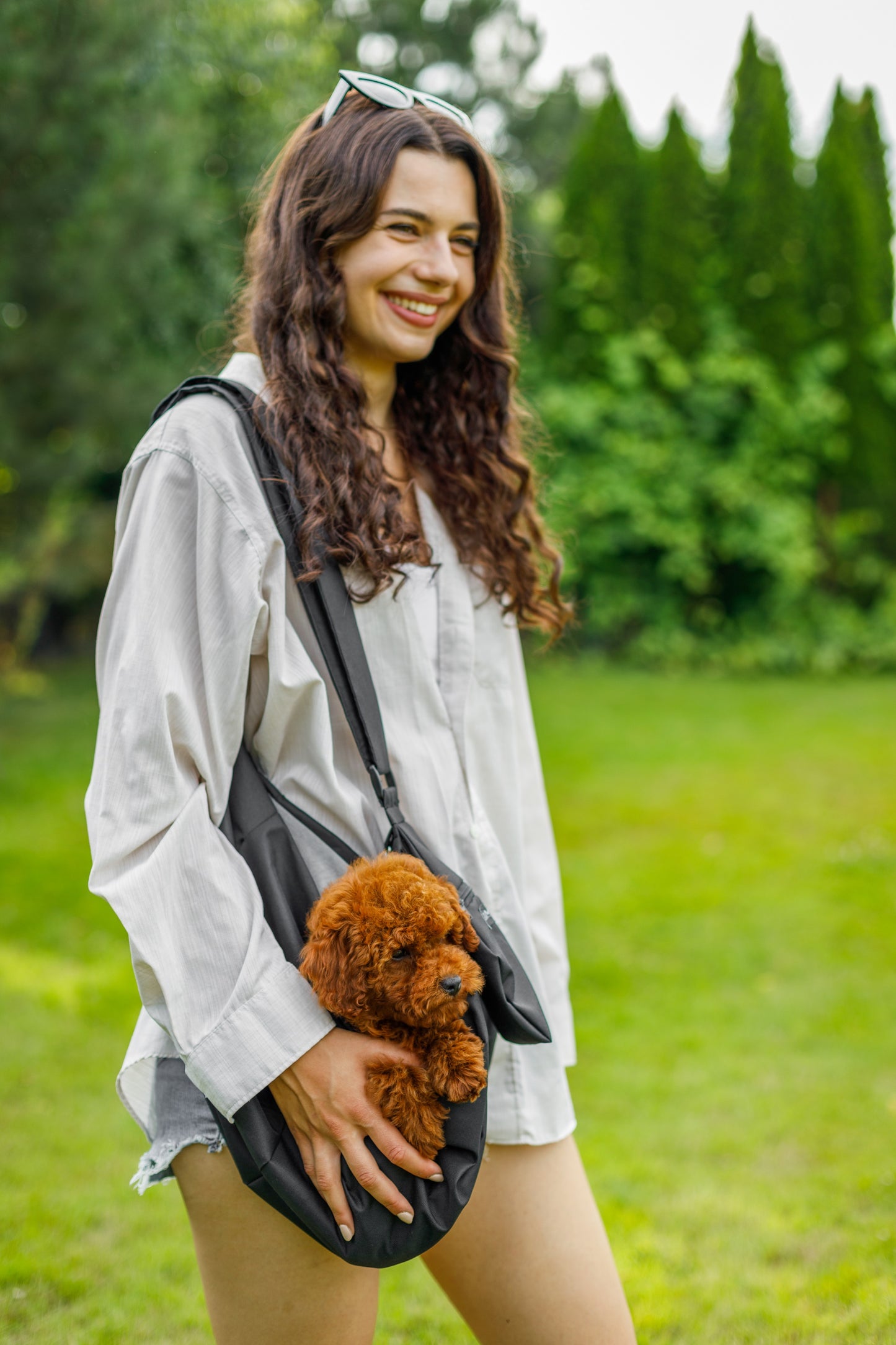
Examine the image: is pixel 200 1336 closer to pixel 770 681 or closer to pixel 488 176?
pixel 488 176

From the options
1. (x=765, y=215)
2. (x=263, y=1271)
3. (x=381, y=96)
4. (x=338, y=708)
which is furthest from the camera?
(x=765, y=215)

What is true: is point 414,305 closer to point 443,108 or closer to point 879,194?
point 443,108

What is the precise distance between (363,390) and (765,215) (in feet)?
35.4

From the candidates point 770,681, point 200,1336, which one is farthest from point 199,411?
point 770,681

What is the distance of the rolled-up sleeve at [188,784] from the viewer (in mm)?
1229

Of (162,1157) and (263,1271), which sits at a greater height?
(162,1157)

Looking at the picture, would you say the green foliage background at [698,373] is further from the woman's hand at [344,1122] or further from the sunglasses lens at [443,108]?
the woman's hand at [344,1122]

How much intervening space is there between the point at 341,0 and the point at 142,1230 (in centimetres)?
1637

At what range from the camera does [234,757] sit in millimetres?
1358

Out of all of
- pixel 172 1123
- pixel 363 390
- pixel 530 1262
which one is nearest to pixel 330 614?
pixel 363 390

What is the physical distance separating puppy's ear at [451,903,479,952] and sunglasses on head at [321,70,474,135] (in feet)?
3.54

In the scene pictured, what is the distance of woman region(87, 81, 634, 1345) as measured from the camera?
1249mm

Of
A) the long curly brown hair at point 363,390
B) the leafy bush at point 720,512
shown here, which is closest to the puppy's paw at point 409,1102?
the long curly brown hair at point 363,390

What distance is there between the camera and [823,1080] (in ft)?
12.9
